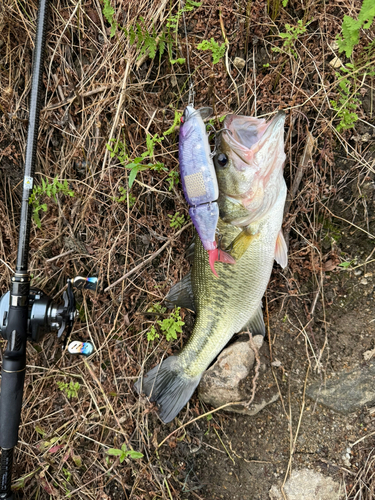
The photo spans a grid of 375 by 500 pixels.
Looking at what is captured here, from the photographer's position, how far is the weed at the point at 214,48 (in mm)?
2244

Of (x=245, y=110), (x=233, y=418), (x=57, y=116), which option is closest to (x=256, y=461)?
(x=233, y=418)

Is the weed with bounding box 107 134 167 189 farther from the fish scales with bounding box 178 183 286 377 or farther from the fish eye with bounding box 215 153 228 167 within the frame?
the fish scales with bounding box 178 183 286 377

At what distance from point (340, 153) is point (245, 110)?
745mm

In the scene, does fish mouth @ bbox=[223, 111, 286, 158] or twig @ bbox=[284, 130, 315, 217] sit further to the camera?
twig @ bbox=[284, 130, 315, 217]

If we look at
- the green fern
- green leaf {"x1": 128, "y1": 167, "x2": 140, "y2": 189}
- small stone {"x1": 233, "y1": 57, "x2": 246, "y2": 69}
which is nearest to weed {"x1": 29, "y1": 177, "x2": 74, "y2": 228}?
green leaf {"x1": 128, "y1": 167, "x2": 140, "y2": 189}

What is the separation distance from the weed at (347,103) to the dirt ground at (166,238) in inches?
0.9

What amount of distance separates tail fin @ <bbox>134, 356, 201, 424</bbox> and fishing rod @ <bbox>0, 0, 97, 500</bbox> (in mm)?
731

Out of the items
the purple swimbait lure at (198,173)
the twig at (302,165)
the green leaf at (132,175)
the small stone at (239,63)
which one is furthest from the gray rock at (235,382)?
the small stone at (239,63)

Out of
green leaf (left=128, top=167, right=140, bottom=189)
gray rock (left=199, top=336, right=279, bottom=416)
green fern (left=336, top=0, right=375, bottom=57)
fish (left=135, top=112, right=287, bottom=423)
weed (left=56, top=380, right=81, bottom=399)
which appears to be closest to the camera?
green fern (left=336, top=0, right=375, bottom=57)

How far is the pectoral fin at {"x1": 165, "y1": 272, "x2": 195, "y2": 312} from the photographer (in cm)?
241

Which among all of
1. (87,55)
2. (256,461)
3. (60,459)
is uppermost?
(87,55)

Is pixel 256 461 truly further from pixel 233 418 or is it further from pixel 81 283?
pixel 81 283

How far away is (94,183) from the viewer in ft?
8.42

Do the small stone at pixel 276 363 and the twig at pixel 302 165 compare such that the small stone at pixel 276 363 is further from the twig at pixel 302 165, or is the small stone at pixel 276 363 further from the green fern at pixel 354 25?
the green fern at pixel 354 25
